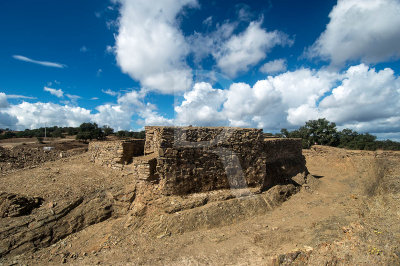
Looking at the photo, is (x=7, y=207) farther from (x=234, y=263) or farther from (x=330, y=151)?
(x=330, y=151)

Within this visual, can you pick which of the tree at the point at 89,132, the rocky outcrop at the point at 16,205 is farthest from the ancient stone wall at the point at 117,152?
the tree at the point at 89,132

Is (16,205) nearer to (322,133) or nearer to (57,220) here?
(57,220)

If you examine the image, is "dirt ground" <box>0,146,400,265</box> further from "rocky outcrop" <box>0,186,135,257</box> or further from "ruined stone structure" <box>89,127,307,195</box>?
"ruined stone structure" <box>89,127,307,195</box>

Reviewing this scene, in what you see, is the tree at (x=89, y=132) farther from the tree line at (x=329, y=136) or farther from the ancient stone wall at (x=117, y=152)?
the tree line at (x=329, y=136)

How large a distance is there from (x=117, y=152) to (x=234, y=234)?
714 cm

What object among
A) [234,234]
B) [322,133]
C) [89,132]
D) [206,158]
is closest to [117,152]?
[206,158]

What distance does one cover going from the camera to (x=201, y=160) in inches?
271

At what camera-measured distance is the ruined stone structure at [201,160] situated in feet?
21.0

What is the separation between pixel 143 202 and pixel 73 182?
4.38m

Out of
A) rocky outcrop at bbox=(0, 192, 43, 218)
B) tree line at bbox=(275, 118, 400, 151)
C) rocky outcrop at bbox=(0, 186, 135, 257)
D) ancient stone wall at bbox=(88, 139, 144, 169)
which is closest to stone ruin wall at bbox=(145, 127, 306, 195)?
rocky outcrop at bbox=(0, 186, 135, 257)

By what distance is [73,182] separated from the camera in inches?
342

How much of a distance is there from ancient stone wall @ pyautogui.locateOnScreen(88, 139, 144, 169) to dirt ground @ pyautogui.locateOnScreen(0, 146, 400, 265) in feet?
3.49

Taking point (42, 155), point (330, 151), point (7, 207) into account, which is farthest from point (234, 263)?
point (330, 151)

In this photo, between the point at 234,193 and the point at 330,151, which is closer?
the point at 234,193
